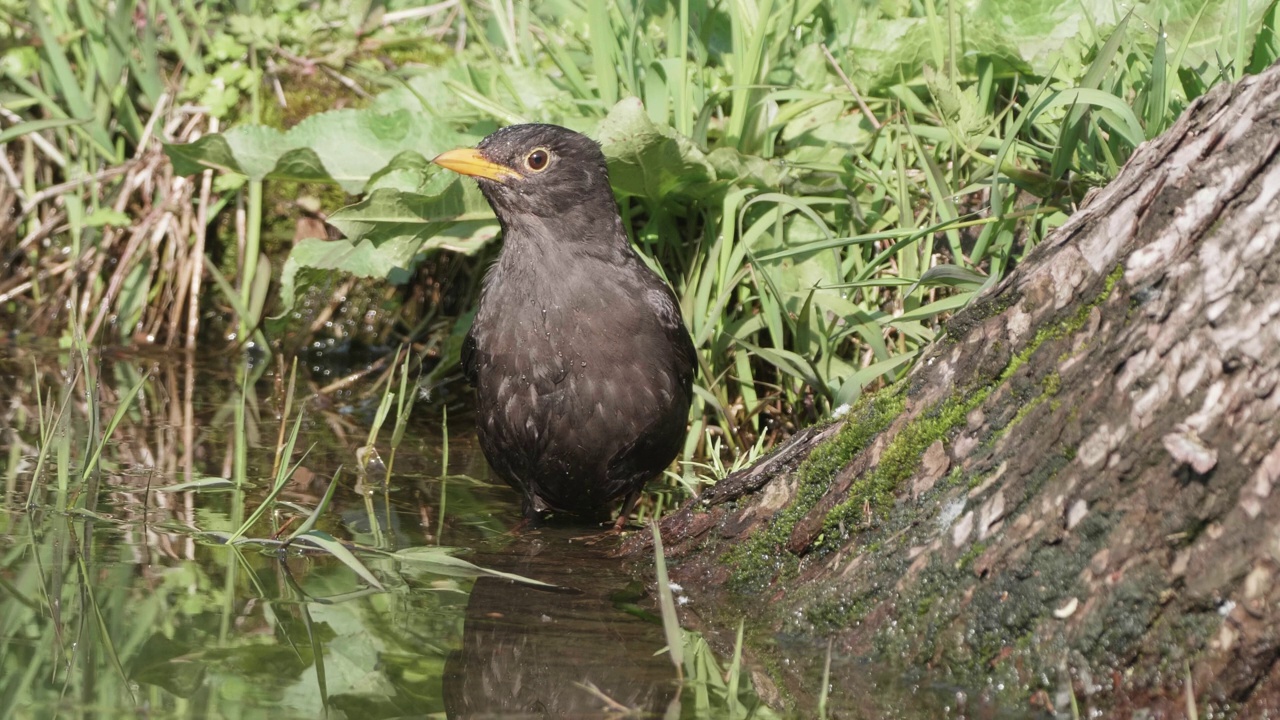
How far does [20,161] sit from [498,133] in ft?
12.3

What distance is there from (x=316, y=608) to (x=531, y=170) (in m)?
1.90

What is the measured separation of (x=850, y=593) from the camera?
10.6 ft

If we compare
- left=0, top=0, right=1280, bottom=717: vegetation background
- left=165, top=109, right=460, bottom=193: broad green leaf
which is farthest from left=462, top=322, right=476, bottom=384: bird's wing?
left=165, top=109, right=460, bottom=193: broad green leaf

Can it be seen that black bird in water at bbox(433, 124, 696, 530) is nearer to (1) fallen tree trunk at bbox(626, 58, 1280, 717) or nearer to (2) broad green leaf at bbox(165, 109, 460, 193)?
(2) broad green leaf at bbox(165, 109, 460, 193)

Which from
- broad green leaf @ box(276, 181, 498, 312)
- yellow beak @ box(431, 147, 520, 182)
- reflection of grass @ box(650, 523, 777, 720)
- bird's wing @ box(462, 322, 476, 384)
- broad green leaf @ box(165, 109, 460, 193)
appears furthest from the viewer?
broad green leaf @ box(165, 109, 460, 193)

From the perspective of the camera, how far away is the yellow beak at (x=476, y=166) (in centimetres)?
466

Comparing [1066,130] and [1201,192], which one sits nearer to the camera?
[1201,192]

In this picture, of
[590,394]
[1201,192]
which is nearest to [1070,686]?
[1201,192]

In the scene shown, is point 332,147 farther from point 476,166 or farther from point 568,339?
point 568,339

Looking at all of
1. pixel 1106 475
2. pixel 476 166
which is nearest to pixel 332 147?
pixel 476 166

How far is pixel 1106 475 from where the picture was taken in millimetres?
2803

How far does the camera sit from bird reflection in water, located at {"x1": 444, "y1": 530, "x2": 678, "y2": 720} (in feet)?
9.42

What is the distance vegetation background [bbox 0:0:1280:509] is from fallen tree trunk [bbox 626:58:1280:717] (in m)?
0.80

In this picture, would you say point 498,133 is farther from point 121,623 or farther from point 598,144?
point 121,623
